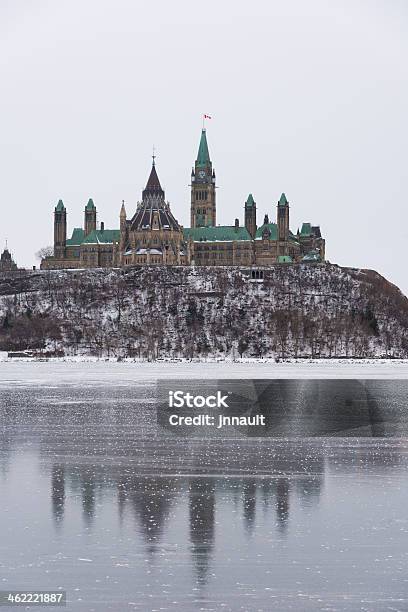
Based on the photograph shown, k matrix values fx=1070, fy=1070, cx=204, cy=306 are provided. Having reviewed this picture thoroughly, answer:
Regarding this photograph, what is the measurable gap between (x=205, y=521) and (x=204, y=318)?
160 m

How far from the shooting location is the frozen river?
718 inches

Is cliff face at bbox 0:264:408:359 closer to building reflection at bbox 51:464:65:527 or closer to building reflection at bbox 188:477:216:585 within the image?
building reflection at bbox 51:464:65:527

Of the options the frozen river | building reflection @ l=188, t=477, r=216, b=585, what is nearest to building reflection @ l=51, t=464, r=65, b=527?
the frozen river

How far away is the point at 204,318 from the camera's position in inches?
7215

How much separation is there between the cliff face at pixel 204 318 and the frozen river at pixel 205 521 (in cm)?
12064

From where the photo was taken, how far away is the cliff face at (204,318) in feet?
544

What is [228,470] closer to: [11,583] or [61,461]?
[61,461]

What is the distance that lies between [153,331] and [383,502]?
149 metres

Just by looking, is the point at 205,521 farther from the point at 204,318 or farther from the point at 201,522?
the point at 204,318

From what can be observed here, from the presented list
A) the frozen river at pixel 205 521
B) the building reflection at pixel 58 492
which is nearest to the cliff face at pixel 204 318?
the frozen river at pixel 205 521

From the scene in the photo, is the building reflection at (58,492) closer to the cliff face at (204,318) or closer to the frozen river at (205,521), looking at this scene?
the frozen river at (205,521)

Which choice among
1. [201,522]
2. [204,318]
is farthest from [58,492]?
[204,318]

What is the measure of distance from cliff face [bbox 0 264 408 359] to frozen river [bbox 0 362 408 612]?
396 ft

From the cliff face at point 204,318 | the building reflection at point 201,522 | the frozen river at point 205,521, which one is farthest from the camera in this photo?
the cliff face at point 204,318
